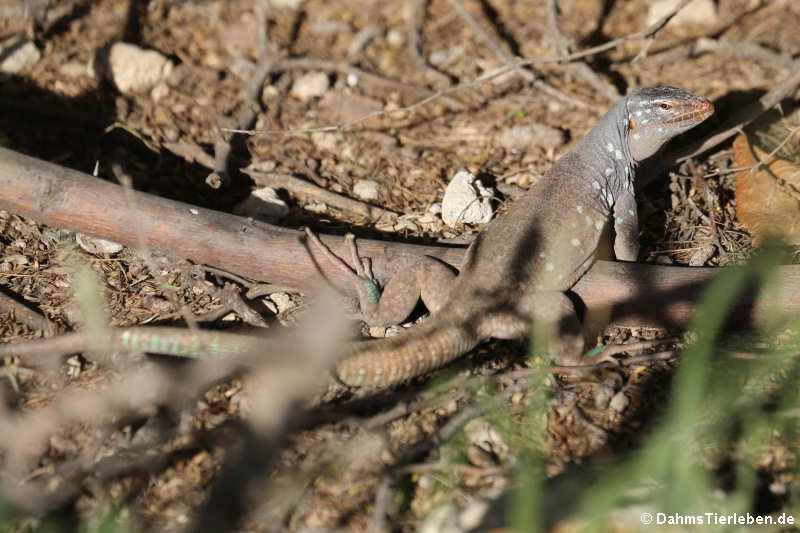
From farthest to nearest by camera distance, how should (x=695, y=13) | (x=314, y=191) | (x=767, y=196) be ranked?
(x=695, y=13)
(x=314, y=191)
(x=767, y=196)

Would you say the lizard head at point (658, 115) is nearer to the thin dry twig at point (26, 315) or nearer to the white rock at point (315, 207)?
the white rock at point (315, 207)

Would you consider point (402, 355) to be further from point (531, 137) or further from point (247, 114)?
point (247, 114)

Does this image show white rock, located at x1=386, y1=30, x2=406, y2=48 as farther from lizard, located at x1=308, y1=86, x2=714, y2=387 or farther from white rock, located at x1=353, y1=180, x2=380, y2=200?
lizard, located at x1=308, y1=86, x2=714, y2=387

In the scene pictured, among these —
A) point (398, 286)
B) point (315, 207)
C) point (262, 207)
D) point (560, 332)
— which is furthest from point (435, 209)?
point (560, 332)

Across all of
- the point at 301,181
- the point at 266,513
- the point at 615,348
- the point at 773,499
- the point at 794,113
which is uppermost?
the point at 794,113

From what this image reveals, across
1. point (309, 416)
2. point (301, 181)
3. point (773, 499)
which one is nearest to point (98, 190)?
point (301, 181)

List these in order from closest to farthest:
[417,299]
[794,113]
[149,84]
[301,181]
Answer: [417,299], [301,181], [794,113], [149,84]

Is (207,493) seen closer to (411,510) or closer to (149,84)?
(411,510)

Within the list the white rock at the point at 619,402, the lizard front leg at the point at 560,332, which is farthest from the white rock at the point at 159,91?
the white rock at the point at 619,402
